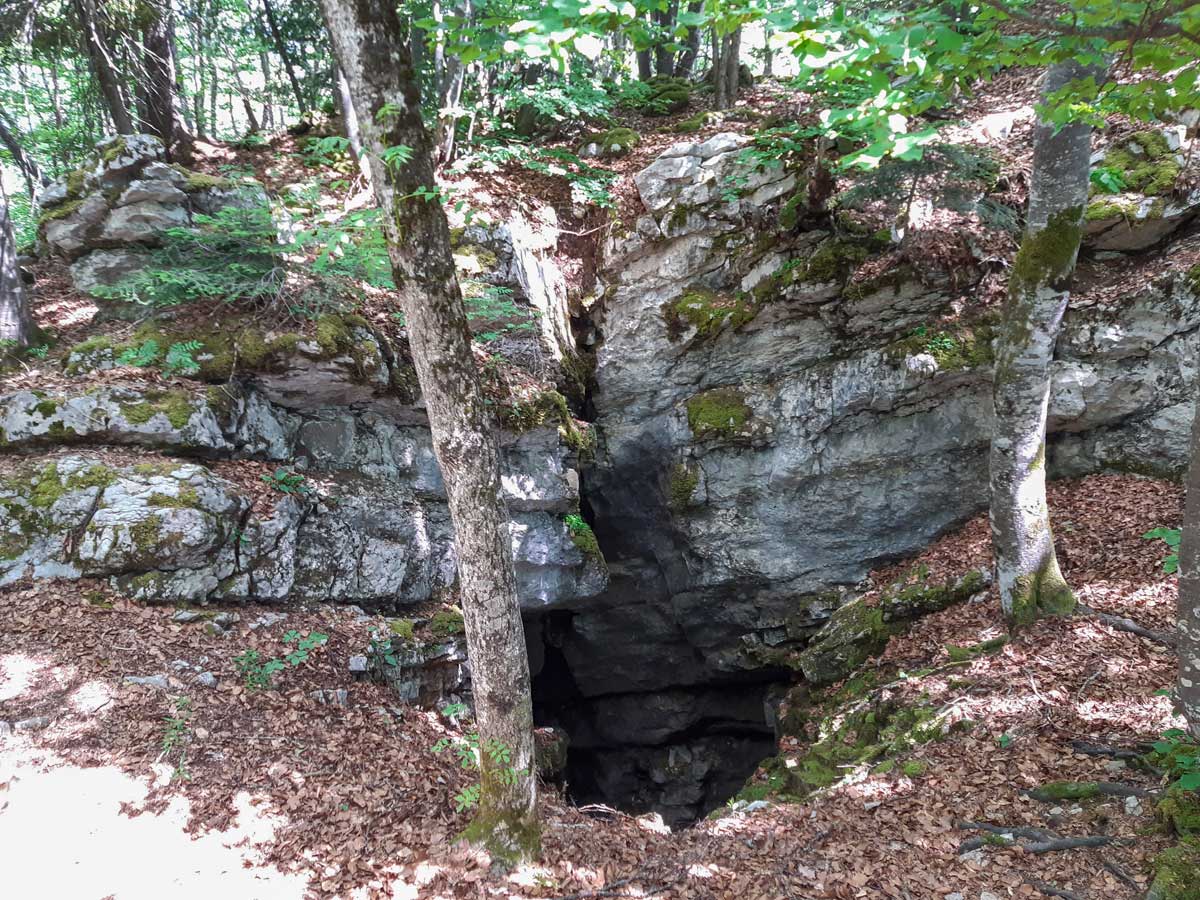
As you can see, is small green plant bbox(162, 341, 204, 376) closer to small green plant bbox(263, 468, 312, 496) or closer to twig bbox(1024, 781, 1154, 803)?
small green plant bbox(263, 468, 312, 496)

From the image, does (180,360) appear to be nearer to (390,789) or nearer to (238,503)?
(238,503)

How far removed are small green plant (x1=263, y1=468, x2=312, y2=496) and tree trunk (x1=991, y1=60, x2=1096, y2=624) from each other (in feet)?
25.1

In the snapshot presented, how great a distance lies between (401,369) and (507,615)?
5.41 metres

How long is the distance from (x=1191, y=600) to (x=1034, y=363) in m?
3.11

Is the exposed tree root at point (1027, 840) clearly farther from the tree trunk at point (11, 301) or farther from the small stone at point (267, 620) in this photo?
the tree trunk at point (11, 301)

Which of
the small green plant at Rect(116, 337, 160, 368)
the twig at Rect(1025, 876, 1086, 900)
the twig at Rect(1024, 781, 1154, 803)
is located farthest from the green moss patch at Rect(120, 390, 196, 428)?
the twig at Rect(1024, 781, 1154, 803)

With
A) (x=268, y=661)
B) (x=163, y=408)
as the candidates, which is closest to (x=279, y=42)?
(x=163, y=408)

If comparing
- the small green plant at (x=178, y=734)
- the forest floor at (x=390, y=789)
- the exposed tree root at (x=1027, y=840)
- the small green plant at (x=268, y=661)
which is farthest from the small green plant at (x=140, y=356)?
the exposed tree root at (x=1027, y=840)

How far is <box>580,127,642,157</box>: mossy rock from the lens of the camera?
39.0 feet

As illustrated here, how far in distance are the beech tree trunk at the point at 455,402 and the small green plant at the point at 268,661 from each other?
274 centimetres

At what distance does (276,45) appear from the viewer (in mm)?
13500

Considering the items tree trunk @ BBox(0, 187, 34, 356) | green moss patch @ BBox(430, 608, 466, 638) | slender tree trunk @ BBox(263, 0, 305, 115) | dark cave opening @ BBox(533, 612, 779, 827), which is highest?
slender tree trunk @ BBox(263, 0, 305, 115)

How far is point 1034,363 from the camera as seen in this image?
573cm

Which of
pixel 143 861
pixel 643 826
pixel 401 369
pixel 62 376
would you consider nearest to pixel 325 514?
pixel 401 369
